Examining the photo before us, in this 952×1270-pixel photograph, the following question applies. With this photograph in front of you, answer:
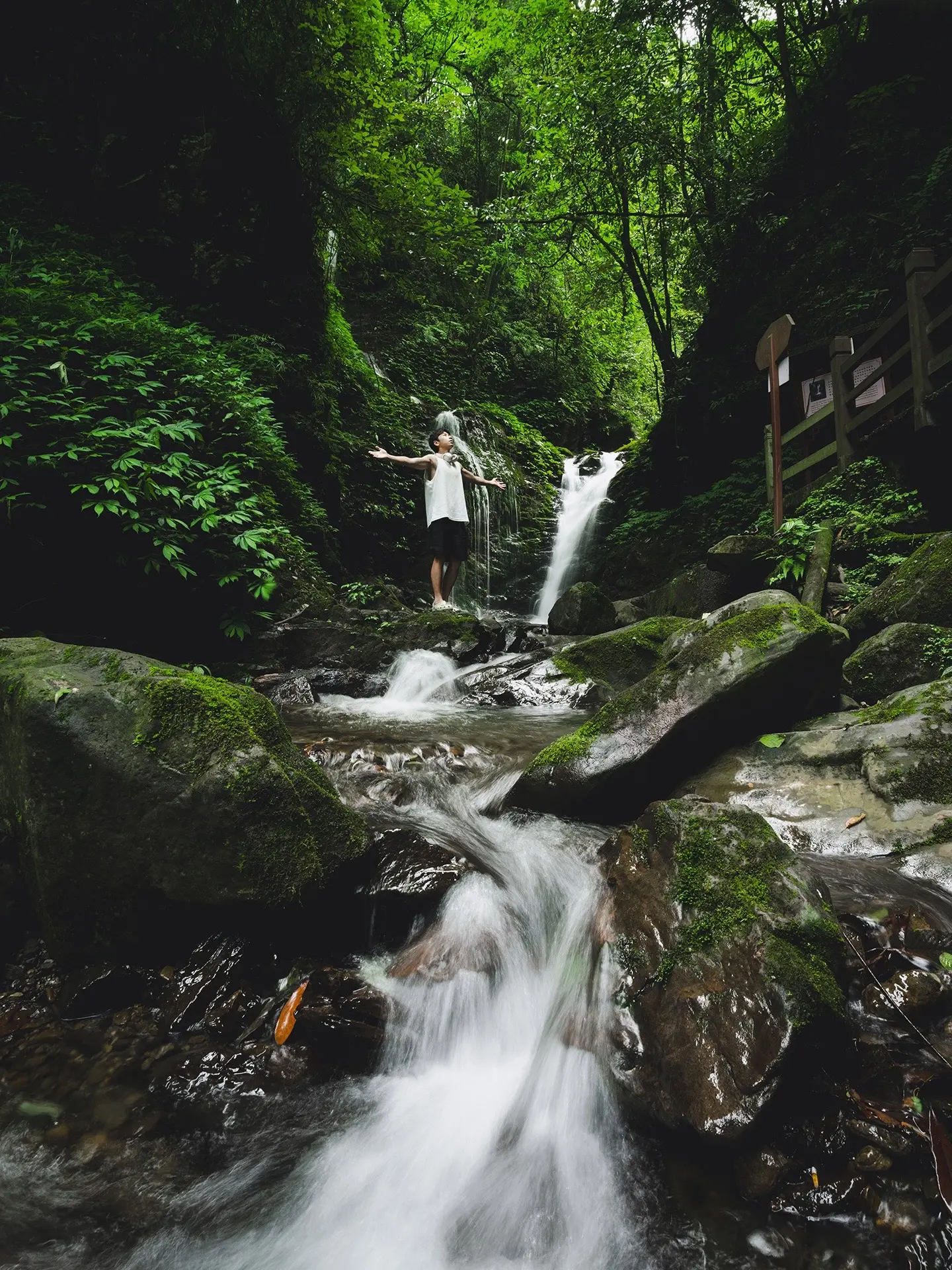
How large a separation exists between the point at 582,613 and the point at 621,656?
9.24ft

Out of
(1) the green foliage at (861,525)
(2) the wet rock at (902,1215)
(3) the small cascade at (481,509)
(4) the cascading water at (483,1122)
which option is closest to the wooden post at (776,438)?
(1) the green foliage at (861,525)

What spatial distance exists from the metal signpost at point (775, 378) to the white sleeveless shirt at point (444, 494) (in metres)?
4.57

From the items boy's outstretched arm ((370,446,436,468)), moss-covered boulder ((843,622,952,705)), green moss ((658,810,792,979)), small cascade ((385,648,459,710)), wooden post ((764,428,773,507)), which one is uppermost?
wooden post ((764,428,773,507))

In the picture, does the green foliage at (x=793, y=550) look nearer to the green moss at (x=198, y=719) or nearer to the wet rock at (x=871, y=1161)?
the wet rock at (x=871, y=1161)

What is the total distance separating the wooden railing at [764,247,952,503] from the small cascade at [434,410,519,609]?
5289 millimetres

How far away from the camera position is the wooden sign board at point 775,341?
316 inches

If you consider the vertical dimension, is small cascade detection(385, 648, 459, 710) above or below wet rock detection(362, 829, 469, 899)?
above

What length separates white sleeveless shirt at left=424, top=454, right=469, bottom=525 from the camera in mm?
8594

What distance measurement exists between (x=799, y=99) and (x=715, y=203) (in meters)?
2.27

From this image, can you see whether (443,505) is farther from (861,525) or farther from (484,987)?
(484,987)

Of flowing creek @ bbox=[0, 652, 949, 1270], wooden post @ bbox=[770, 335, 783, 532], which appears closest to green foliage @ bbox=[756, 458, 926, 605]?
wooden post @ bbox=[770, 335, 783, 532]

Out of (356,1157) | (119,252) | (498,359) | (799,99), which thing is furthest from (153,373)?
(799,99)

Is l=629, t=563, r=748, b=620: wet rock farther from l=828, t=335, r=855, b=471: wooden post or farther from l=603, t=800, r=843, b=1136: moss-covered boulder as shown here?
l=603, t=800, r=843, b=1136: moss-covered boulder

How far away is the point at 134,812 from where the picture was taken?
2479 mm
